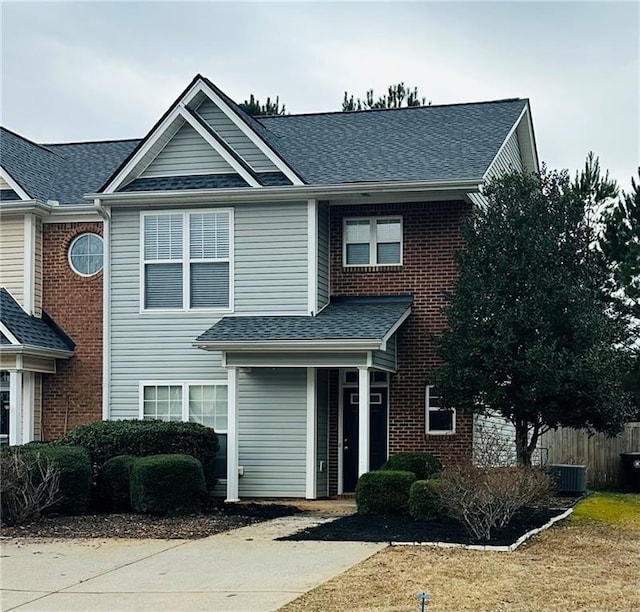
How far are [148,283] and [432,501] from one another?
7.96m

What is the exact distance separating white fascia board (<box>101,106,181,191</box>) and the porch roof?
3.36 meters

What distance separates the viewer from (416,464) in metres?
17.9

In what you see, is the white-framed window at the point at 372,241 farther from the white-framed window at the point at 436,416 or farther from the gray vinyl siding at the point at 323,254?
the white-framed window at the point at 436,416

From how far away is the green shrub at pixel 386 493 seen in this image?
1658 centimetres

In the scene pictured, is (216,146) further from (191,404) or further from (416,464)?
(416,464)

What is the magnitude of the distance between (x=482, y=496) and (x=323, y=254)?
7.74 metres

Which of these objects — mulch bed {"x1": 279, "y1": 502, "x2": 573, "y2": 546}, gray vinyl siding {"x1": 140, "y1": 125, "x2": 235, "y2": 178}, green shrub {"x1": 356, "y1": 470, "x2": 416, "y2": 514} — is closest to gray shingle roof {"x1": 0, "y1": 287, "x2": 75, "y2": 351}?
gray vinyl siding {"x1": 140, "y1": 125, "x2": 235, "y2": 178}

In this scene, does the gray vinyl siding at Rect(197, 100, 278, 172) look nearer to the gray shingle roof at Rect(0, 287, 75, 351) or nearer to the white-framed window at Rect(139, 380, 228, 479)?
the white-framed window at Rect(139, 380, 228, 479)

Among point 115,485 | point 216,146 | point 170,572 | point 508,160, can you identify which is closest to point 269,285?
point 216,146

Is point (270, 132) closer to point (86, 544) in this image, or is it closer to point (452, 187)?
point (452, 187)

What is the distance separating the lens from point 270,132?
23297mm

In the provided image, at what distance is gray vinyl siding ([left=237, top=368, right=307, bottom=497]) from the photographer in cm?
1989

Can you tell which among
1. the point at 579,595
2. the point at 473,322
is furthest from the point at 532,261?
the point at 579,595

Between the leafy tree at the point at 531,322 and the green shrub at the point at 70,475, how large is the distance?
610 centimetres
